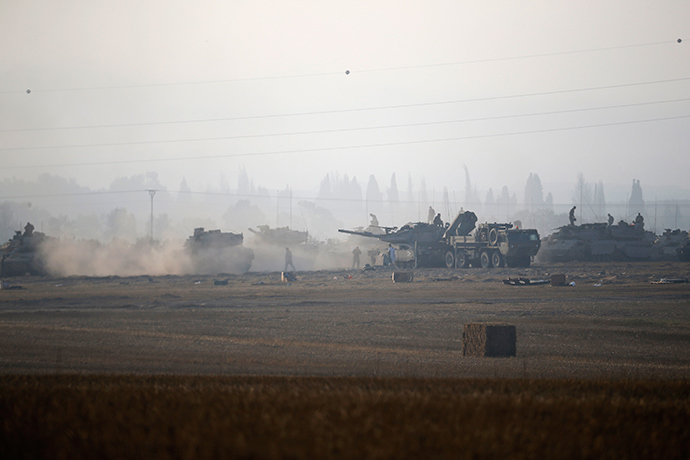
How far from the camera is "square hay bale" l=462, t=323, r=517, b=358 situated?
41.7ft

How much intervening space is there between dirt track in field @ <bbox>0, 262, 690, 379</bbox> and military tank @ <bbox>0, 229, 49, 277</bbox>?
22820 mm

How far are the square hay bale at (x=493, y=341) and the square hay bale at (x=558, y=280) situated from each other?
20544mm

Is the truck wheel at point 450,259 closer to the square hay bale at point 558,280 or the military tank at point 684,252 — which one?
the military tank at point 684,252

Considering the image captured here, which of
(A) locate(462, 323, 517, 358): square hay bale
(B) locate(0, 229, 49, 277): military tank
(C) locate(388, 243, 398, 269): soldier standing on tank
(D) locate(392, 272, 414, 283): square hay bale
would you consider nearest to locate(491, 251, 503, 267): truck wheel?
(C) locate(388, 243, 398, 269): soldier standing on tank

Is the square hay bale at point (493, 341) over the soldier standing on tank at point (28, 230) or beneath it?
beneath

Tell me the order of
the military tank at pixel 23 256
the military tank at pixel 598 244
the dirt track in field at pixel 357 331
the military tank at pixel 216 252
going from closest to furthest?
the dirt track in field at pixel 357 331 < the military tank at pixel 598 244 < the military tank at pixel 23 256 < the military tank at pixel 216 252

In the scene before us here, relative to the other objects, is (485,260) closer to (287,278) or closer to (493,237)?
(493,237)

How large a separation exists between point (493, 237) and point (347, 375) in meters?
39.5

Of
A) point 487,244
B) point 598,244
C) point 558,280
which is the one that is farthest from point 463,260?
point 558,280

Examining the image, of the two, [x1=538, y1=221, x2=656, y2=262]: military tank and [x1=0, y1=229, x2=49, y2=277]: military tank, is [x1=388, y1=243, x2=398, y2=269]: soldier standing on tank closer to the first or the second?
[x1=538, y1=221, x2=656, y2=262]: military tank

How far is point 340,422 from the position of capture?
3.53 meters

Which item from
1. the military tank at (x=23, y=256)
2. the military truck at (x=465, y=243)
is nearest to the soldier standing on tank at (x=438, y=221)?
the military truck at (x=465, y=243)

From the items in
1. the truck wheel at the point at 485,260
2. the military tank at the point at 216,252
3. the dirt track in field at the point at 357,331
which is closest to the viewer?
the dirt track in field at the point at 357,331

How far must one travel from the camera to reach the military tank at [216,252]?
192 ft
